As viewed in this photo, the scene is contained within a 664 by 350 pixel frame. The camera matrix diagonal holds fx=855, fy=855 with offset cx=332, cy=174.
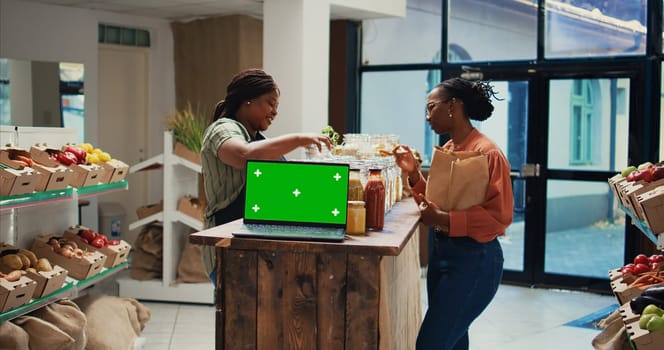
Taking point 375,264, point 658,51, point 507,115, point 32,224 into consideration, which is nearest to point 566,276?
point 507,115

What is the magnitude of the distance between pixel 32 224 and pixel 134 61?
181 inches

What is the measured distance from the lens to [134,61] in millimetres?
9523

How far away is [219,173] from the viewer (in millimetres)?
3371

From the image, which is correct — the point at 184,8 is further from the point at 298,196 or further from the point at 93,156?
the point at 298,196

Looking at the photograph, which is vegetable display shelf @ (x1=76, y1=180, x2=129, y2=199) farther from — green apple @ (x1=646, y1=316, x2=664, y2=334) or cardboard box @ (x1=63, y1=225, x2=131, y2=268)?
green apple @ (x1=646, y1=316, x2=664, y2=334)

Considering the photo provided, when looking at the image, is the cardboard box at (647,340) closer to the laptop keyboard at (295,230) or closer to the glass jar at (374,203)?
the glass jar at (374,203)

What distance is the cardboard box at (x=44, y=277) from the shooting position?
4547 mm

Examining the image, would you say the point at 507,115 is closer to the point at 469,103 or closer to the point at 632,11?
the point at 632,11

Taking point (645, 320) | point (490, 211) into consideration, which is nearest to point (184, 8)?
point (490, 211)

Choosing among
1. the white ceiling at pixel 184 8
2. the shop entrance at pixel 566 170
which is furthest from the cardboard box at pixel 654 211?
the white ceiling at pixel 184 8

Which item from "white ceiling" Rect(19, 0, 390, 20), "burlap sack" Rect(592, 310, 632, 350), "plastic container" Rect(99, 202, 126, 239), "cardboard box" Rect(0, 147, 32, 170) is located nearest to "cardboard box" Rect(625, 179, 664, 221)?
"burlap sack" Rect(592, 310, 632, 350)

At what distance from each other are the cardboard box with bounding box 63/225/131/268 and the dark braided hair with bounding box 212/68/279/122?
2.38 m

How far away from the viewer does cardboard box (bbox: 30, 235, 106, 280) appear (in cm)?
509

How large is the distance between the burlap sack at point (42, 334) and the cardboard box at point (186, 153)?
8.84 ft
